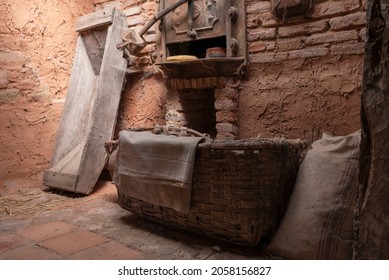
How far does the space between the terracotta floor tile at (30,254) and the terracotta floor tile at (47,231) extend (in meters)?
0.12

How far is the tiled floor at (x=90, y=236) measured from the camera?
157 centimetres

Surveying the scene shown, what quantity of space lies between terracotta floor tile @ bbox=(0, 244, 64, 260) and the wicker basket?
0.72 metres

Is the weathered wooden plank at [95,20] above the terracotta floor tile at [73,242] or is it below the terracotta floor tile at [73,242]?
above

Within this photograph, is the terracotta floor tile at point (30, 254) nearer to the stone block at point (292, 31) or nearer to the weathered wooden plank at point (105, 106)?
the weathered wooden plank at point (105, 106)

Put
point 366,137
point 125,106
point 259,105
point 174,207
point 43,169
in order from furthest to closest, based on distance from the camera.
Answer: point 125,106 < point 43,169 < point 259,105 < point 174,207 < point 366,137

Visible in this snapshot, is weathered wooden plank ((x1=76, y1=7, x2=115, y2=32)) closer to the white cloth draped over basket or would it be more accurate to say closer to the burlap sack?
the white cloth draped over basket

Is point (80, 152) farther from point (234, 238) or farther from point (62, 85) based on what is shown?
point (234, 238)

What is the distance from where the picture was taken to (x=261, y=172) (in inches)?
58.0

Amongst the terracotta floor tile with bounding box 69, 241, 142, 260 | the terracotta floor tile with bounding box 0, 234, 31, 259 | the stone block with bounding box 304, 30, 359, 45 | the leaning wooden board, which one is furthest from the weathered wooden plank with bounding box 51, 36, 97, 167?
the stone block with bounding box 304, 30, 359, 45

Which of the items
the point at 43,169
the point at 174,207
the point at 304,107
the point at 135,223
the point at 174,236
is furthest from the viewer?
the point at 43,169

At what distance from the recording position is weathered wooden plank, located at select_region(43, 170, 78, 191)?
101 inches

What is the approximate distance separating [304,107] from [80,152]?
1.89 m

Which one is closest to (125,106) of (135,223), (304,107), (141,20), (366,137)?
(141,20)

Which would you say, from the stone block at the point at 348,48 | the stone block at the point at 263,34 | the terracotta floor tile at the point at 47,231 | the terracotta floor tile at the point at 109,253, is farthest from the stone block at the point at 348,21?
the terracotta floor tile at the point at 47,231
